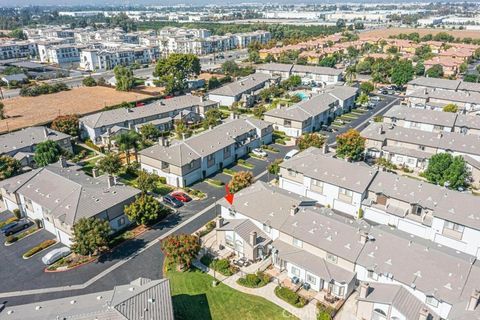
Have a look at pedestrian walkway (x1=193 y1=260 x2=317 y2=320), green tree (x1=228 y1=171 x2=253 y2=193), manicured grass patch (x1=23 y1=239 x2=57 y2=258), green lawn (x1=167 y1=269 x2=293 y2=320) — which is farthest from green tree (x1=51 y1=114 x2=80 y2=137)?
green lawn (x1=167 y1=269 x2=293 y2=320)

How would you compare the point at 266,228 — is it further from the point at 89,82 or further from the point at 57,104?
the point at 89,82

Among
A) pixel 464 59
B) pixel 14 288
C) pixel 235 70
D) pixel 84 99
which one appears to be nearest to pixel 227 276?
pixel 14 288

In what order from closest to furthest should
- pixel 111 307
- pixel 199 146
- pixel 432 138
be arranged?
pixel 111 307 < pixel 199 146 < pixel 432 138

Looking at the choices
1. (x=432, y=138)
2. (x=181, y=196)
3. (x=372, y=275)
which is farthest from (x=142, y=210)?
(x=432, y=138)

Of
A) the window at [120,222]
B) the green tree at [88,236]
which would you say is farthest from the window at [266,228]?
the window at [120,222]

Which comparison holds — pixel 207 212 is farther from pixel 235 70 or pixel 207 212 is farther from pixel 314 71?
pixel 235 70

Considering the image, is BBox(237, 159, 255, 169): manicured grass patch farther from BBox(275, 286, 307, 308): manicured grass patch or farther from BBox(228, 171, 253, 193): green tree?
BBox(275, 286, 307, 308): manicured grass patch
